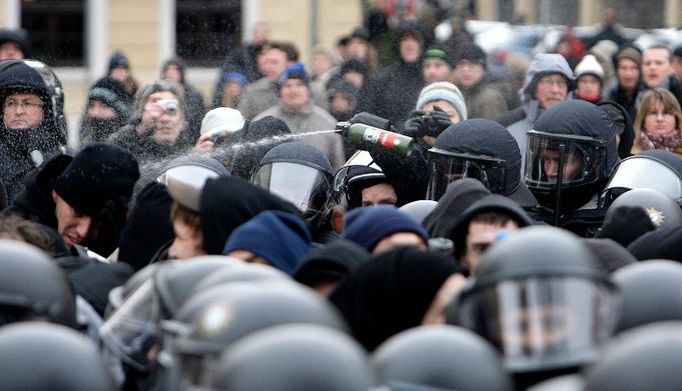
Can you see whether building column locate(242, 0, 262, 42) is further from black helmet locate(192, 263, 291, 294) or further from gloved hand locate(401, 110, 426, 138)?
black helmet locate(192, 263, 291, 294)

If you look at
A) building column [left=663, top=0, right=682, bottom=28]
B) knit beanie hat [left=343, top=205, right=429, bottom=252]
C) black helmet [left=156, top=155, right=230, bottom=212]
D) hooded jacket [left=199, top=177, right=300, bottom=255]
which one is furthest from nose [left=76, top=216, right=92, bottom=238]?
building column [left=663, top=0, right=682, bottom=28]

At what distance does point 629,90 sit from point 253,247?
6.86 meters

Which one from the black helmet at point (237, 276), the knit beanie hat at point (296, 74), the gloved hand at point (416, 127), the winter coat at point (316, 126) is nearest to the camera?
the black helmet at point (237, 276)

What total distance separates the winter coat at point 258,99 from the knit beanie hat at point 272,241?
5604 millimetres

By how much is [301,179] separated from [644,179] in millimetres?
1531

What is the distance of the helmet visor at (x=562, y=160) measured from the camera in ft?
27.3

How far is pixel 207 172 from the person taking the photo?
7.08 metres

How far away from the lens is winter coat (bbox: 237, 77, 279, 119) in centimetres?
1175

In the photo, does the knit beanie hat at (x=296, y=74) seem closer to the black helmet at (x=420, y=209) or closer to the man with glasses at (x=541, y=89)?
the man with glasses at (x=541, y=89)

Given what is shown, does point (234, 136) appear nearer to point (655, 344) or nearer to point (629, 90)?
point (629, 90)

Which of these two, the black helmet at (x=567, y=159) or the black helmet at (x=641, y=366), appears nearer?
the black helmet at (x=641, y=366)

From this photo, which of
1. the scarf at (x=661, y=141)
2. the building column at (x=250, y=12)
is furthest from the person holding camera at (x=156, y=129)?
the building column at (x=250, y=12)

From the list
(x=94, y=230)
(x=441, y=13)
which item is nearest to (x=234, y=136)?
(x=94, y=230)

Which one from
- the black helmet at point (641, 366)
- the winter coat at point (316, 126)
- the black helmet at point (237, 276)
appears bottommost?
the winter coat at point (316, 126)
